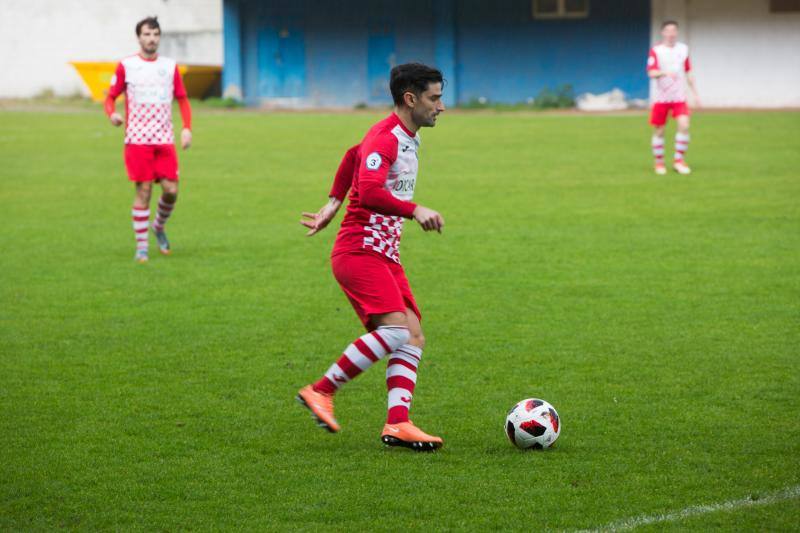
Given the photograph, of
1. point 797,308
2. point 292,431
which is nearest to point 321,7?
point 797,308

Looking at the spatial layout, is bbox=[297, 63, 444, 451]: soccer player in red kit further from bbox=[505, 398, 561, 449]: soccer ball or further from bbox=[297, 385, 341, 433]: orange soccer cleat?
bbox=[505, 398, 561, 449]: soccer ball

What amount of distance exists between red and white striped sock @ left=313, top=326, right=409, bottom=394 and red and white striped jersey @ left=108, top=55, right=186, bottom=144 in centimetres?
613

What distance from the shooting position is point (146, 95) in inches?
446

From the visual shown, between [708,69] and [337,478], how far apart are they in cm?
3333

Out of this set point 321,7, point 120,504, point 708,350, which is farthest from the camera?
point 321,7

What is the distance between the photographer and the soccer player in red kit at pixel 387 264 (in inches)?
220

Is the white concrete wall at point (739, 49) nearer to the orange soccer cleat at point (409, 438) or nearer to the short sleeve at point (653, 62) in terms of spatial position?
the short sleeve at point (653, 62)

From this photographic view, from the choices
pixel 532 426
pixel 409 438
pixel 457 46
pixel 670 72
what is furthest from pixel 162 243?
pixel 457 46

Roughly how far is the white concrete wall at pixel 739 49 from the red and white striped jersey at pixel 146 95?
1075 inches

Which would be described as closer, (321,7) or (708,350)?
(708,350)

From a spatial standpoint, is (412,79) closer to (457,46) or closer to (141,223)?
(141,223)

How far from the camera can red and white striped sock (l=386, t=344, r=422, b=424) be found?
18.7 feet

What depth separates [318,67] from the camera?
40750 mm

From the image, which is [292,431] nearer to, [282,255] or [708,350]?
[708,350]
